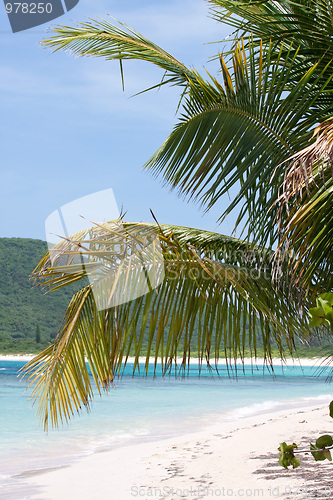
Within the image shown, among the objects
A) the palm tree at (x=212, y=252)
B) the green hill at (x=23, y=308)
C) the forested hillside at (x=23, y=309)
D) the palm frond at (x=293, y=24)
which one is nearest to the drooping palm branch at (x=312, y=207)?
the palm tree at (x=212, y=252)

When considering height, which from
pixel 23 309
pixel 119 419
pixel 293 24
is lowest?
pixel 119 419

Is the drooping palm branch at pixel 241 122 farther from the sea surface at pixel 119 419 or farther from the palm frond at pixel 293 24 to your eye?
the sea surface at pixel 119 419

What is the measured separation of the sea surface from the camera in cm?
1037

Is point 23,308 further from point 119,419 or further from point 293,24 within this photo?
point 293,24

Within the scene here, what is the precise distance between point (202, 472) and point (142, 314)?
449cm

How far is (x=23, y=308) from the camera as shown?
49.7 meters

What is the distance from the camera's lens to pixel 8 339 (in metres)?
50.4

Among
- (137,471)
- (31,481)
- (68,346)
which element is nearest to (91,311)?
(68,346)

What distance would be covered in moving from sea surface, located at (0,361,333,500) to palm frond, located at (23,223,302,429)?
95 cm

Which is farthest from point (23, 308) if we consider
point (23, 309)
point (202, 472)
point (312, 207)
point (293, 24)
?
point (312, 207)

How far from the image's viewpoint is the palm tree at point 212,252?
10.3 feet

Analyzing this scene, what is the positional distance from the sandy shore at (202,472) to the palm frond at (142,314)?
7.65 feet

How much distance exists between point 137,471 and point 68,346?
5.27m

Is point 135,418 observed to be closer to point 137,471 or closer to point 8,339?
point 137,471
